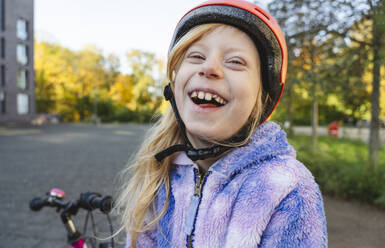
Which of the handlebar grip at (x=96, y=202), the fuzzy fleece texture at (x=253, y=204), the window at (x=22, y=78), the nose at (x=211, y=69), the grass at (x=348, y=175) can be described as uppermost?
the window at (x=22, y=78)

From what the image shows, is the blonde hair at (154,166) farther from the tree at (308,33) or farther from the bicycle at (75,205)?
the tree at (308,33)

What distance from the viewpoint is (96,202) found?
67.4 inches

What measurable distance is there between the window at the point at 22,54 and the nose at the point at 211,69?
37710mm

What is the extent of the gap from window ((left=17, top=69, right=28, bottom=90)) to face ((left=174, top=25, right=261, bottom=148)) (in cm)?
3715

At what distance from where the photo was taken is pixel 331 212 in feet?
14.9

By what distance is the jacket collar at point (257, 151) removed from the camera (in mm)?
1125

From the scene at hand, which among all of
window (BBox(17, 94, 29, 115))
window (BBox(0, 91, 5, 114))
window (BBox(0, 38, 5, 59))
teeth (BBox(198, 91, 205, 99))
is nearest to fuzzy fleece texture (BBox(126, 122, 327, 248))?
teeth (BBox(198, 91, 205, 99))

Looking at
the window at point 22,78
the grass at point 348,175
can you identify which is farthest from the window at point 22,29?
the grass at point 348,175

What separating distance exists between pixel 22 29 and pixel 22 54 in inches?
106

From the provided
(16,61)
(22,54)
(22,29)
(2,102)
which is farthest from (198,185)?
(22,29)

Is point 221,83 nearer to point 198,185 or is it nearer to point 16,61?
point 198,185

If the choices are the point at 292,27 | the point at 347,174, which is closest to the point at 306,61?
the point at 292,27

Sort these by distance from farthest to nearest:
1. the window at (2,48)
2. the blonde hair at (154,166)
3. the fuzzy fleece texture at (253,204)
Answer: the window at (2,48) < the blonde hair at (154,166) < the fuzzy fleece texture at (253,204)

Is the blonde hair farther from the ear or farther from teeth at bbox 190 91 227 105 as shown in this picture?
teeth at bbox 190 91 227 105
